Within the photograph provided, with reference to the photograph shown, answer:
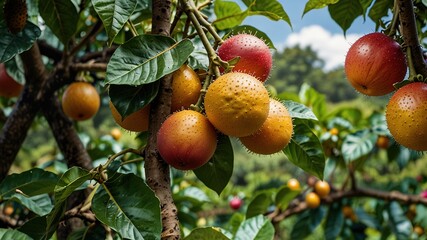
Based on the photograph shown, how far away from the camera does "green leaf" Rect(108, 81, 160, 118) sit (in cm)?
76

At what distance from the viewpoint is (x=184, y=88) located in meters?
0.79

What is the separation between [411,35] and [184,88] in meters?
0.37

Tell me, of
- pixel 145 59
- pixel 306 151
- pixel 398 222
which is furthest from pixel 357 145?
pixel 145 59

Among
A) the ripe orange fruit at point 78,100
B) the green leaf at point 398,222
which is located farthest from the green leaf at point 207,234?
the green leaf at point 398,222

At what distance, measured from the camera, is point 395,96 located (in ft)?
2.65

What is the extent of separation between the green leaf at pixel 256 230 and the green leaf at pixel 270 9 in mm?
438

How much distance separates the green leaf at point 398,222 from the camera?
2338 mm

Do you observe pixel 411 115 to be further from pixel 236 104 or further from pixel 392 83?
pixel 236 104

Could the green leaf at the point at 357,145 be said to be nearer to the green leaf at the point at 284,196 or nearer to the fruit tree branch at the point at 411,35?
the green leaf at the point at 284,196

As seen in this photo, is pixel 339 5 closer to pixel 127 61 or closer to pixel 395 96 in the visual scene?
pixel 395 96

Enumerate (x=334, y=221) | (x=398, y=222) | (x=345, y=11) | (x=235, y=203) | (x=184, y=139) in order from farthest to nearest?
(x=235, y=203)
(x=334, y=221)
(x=398, y=222)
(x=345, y=11)
(x=184, y=139)

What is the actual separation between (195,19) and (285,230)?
4.86 metres

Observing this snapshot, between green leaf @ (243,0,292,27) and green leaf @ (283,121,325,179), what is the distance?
22 centimetres

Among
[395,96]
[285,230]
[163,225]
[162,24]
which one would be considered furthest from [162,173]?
[285,230]
